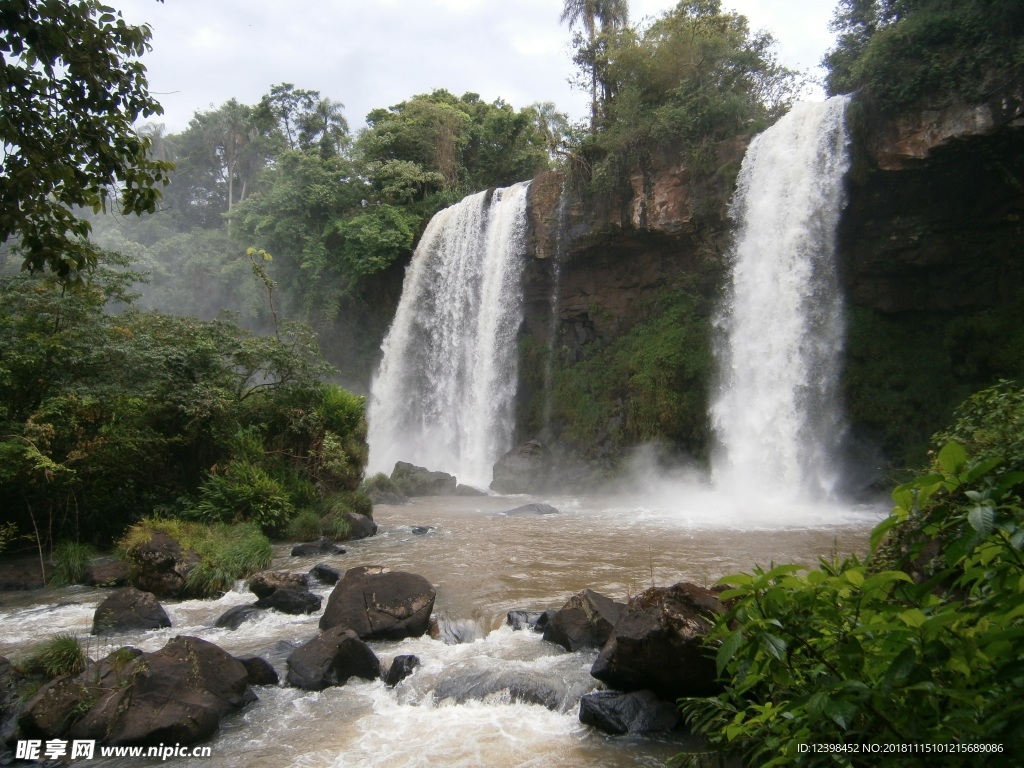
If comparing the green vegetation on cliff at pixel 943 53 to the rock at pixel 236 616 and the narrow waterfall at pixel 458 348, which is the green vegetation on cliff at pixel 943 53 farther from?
the rock at pixel 236 616

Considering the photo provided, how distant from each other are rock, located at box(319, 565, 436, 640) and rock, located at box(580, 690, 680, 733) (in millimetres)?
2597

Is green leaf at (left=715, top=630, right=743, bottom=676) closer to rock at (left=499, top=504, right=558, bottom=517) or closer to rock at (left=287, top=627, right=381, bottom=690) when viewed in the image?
rock at (left=287, top=627, right=381, bottom=690)

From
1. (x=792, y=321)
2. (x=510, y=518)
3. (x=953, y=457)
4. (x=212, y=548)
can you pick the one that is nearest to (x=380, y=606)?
(x=212, y=548)

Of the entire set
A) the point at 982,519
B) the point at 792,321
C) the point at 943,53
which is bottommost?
the point at 982,519

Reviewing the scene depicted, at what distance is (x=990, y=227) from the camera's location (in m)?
15.9

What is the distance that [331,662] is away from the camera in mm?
6250

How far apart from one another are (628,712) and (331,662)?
2762 mm

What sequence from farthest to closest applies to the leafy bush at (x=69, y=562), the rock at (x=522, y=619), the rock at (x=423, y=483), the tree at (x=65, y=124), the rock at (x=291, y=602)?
the rock at (x=423, y=483) < the leafy bush at (x=69, y=562) < the rock at (x=291, y=602) < the rock at (x=522, y=619) < the tree at (x=65, y=124)

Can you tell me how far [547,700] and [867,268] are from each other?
609 inches

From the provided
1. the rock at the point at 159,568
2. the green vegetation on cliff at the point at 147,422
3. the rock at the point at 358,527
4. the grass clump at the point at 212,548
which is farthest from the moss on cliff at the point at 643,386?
the rock at the point at 159,568

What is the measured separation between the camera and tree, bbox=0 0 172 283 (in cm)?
358

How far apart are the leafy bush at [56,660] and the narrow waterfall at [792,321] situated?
14.9m

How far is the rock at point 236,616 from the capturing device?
25.7ft

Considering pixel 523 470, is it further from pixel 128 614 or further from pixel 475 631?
pixel 128 614
